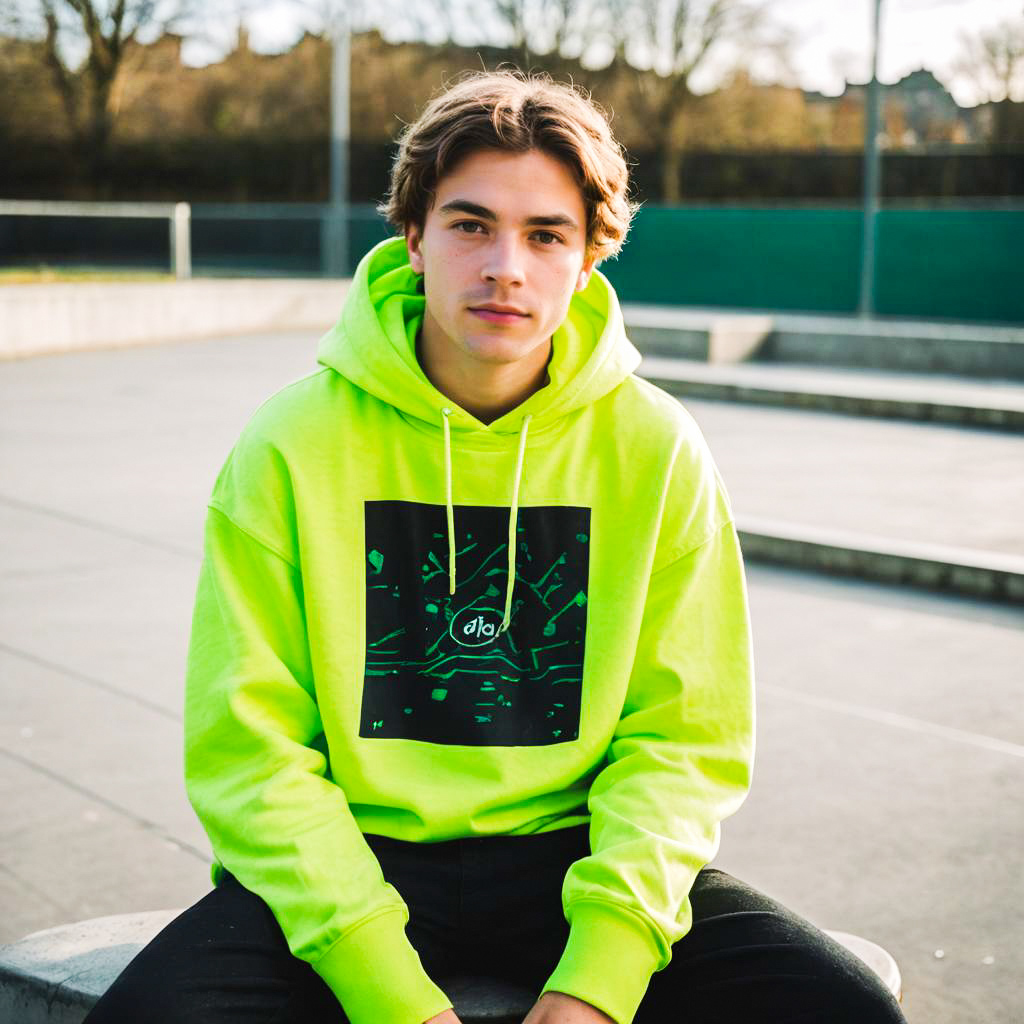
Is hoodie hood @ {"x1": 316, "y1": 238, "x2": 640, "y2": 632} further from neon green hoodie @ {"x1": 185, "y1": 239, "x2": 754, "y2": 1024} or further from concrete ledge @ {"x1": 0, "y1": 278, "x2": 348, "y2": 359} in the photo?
concrete ledge @ {"x1": 0, "y1": 278, "x2": 348, "y2": 359}

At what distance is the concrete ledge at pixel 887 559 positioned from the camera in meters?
5.42

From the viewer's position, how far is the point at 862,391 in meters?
10.9

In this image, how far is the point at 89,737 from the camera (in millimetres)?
3828

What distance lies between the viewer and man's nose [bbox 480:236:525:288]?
6.64 ft

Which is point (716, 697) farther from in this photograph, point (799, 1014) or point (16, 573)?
point (16, 573)

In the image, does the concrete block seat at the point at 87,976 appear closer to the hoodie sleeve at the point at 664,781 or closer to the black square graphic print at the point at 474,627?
the hoodie sleeve at the point at 664,781

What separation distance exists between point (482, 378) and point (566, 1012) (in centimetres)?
98

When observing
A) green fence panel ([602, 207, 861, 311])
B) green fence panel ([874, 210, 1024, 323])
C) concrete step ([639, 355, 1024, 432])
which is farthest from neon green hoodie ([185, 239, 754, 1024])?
green fence panel ([602, 207, 861, 311])

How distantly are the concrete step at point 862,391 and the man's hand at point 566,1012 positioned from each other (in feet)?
29.1

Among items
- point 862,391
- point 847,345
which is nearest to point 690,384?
point 862,391

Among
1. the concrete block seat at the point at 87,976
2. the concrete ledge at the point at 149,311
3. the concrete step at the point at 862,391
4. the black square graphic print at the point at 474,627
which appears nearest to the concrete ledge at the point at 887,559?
the concrete block seat at the point at 87,976

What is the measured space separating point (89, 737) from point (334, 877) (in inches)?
87.7

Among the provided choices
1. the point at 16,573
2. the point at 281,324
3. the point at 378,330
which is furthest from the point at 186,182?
the point at 378,330

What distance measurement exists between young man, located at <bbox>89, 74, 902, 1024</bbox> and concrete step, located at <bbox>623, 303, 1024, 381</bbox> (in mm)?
12165
